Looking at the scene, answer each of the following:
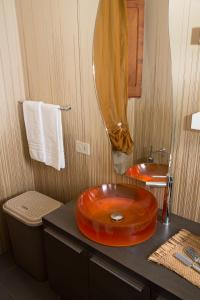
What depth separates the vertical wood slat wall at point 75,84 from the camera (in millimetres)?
1356

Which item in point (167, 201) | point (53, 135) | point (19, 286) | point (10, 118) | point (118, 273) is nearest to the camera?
point (118, 273)

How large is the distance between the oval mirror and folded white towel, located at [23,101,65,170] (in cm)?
36

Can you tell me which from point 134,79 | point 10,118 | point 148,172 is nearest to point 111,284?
point 148,172

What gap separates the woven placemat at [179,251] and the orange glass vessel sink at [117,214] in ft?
0.35

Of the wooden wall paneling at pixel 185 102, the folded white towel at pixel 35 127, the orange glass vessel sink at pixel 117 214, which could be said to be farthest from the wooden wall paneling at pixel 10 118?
the wooden wall paneling at pixel 185 102

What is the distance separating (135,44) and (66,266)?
4.09 feet

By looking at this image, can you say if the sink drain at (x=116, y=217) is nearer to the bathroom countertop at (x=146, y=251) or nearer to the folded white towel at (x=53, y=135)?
the bathroom countertop at (x=146, y=251)

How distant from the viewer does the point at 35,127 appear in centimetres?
192

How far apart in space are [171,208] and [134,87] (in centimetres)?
70

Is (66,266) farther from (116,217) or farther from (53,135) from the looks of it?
(53,135)

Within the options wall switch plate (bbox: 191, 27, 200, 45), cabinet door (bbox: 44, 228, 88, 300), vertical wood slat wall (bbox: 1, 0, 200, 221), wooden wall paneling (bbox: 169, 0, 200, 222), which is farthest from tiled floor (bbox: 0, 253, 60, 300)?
wall switch plate (bbox: 191, 27, 200, 45)

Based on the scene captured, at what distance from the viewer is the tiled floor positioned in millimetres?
1865

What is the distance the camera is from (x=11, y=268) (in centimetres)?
213

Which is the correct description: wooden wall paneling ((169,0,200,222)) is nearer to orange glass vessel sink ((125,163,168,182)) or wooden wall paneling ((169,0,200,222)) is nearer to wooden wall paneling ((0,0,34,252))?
orange glass vessel sink ((125,163,168,182))
